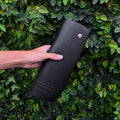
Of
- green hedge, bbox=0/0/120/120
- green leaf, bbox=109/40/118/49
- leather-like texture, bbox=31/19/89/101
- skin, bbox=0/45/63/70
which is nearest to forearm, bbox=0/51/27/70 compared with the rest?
skin, bbox=0/45/63/70

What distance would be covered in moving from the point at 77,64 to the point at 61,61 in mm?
444

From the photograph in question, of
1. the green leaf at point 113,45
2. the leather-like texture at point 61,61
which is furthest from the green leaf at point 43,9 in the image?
the green leaf at point 113,45

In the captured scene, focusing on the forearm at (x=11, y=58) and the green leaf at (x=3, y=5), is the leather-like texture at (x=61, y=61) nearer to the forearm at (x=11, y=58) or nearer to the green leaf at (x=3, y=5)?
the forearm at (x=11, y=58)

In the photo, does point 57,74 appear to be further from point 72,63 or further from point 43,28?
point 43,28

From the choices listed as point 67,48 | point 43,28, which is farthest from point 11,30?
point 67,48

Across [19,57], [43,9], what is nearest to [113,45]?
[43,9]

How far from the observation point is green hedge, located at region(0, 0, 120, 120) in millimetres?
1399

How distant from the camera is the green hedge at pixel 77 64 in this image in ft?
4.59

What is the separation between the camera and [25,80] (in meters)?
1.88

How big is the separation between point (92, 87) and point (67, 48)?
733 millimetres

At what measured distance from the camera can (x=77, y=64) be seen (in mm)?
1574

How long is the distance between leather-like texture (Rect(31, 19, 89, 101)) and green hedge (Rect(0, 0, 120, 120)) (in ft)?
1.00

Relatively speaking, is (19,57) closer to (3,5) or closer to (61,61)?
(61,61)

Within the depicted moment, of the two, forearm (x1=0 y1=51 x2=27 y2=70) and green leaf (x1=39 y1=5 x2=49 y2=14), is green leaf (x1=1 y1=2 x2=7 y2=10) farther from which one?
forearm (x1=0 y1=51 x2=27 y2=70)
